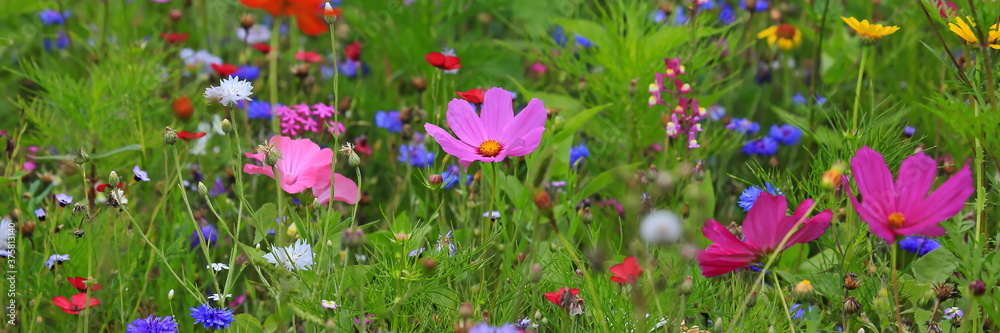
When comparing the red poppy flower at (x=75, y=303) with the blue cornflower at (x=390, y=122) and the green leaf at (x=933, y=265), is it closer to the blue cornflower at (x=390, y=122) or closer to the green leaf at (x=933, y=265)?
the blue cornflower at (x=390, y=122)

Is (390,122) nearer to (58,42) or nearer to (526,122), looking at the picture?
(526,122)

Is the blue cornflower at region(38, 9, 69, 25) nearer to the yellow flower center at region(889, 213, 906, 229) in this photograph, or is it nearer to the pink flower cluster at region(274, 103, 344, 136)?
the pink flower cluster at region(274, 103, 344, 136)

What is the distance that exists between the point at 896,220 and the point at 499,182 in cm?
52

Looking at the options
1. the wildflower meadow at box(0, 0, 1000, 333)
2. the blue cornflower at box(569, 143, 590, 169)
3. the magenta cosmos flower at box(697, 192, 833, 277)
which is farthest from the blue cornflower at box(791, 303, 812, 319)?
the blue cornflower at box(569, 143, 590, 169)

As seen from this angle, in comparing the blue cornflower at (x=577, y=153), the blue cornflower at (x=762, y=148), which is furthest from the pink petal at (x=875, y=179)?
the blue cornflower at (x=762, y=148)

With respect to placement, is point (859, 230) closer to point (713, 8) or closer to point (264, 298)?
point (264, 298)

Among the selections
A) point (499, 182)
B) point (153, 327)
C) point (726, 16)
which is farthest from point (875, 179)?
point (726, 16)

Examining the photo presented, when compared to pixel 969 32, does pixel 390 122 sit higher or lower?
lower

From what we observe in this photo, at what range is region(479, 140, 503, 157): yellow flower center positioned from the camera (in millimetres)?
971

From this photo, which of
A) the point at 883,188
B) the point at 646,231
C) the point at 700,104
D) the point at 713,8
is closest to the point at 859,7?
the point at 713,8

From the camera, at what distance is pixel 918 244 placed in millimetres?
1299

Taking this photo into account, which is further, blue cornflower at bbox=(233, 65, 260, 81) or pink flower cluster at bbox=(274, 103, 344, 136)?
blue cornflower at bbox=(233, 65, 260, 81)

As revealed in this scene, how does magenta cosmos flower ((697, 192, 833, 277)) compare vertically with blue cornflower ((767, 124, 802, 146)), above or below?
above

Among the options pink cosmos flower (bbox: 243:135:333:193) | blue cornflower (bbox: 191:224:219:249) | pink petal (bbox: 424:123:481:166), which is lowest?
blue cornflower (bbox: 191:224:219:249)
